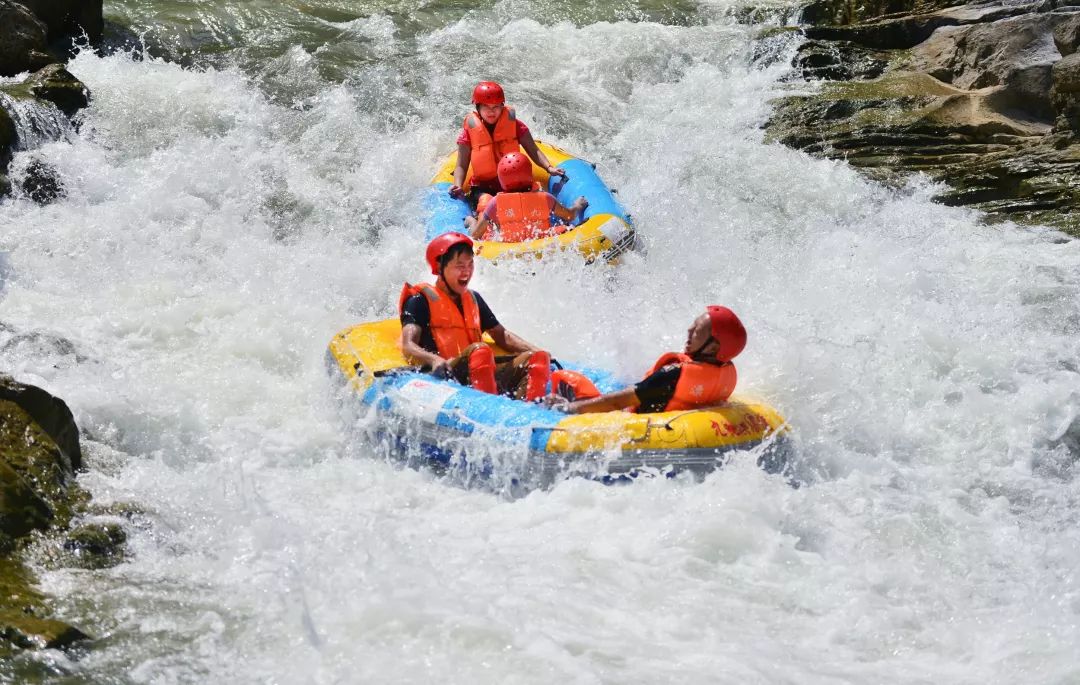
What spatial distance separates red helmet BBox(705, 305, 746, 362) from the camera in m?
5.62

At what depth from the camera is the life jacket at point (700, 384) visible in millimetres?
5719

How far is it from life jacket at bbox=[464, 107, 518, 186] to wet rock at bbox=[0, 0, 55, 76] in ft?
14.2

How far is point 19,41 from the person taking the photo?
34.4 ft

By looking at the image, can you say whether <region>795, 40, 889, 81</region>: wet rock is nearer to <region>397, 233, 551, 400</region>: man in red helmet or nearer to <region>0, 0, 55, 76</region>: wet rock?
<region>397, 233, 551, 400</region>: man in red helmet

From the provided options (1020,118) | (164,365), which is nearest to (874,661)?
(164,365)

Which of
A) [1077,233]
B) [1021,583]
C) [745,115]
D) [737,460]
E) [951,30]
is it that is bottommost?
[1021,583]

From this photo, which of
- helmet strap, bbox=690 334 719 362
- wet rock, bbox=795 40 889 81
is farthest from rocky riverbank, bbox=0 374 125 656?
wet rock, bbox=795 40 889 81

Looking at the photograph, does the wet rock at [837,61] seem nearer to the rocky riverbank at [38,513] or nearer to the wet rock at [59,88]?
the wet rock at [59,88]

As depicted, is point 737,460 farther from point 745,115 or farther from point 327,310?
point 745,115

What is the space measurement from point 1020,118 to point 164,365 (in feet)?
24.7

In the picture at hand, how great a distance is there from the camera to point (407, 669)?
3971 mm

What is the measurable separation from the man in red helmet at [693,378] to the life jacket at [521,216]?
8.79 feet

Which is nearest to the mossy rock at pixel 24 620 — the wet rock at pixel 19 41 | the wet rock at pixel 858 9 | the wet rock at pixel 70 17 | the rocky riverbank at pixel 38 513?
the rocky riverbank at pixel 38 513

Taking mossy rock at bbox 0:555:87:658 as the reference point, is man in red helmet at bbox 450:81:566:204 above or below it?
above
